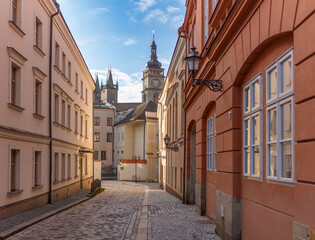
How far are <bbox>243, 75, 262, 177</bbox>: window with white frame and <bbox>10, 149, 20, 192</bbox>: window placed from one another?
30.5 feet

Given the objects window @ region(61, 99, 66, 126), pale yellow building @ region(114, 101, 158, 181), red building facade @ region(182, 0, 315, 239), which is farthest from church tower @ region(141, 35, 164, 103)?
red building facade @ region(182, 0, 315, 239)

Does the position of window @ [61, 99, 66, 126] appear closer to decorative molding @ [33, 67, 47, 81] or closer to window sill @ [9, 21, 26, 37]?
decorative molding @ [33, 67, 47, 81]

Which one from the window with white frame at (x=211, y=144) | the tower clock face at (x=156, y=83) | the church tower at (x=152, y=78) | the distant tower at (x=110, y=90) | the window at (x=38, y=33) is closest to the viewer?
the window with white frame at (x=211, y=144)

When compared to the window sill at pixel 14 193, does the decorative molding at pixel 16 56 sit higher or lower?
higher

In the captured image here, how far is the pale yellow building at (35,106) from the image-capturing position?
42.7ft

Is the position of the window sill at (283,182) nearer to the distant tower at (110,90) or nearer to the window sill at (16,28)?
the window sill at (16,28)

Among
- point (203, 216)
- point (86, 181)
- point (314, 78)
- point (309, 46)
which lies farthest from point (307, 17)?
point (86, 181)

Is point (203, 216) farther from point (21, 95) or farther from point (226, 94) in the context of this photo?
point (21, 95)

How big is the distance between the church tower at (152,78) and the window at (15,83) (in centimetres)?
9190

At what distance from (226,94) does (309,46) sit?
14.1 ft

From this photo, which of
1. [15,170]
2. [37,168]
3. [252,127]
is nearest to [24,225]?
[15,170]

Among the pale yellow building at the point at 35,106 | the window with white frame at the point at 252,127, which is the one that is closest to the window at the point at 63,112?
the pale yellow building at the point at 35,106

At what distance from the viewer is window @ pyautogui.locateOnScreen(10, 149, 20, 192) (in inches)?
549

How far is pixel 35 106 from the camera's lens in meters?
16.8
